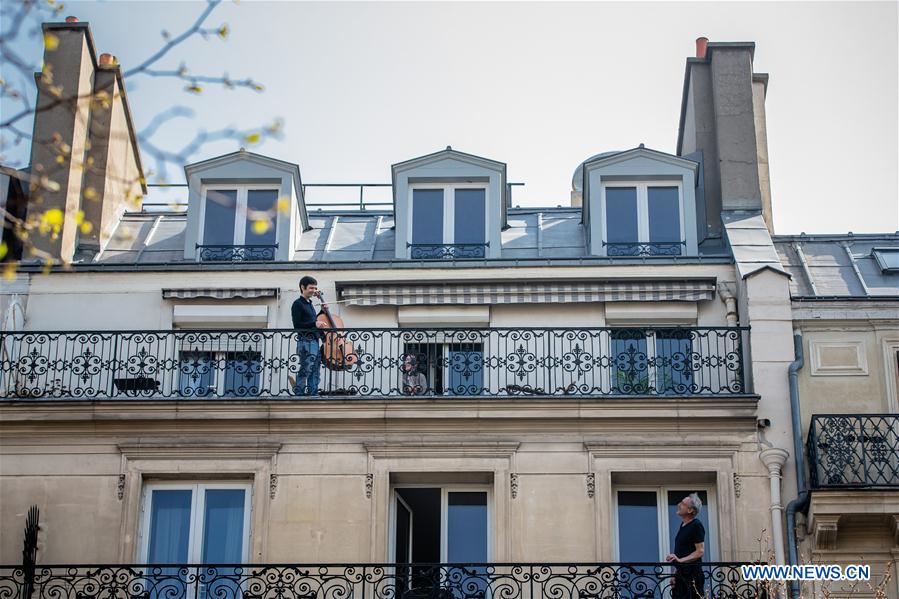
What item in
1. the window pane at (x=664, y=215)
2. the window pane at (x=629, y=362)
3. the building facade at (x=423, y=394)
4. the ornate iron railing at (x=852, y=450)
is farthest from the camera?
the window pane at (x=664, y=215)

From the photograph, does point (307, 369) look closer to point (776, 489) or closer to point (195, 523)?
point (195, 523)

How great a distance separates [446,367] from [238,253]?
11.6ft

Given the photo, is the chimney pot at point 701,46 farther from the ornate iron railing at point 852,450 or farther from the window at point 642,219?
the ornate iron railing at point 852,450

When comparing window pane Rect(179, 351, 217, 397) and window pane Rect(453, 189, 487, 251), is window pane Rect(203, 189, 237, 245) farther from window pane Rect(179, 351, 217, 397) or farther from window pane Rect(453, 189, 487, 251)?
window pane Rect(453, 189, 487, 251)

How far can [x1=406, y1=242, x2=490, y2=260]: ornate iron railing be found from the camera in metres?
19.4

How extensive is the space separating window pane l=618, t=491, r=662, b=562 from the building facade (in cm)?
3

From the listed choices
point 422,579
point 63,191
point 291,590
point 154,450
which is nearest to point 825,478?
point 422,579

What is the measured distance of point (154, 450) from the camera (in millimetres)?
16875

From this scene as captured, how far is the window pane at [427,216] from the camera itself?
19.6 metres

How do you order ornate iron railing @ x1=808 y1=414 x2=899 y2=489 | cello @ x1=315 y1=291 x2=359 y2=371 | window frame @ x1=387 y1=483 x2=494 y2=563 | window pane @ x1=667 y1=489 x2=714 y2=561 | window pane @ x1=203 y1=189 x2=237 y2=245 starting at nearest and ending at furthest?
1. ornate iron railing @ x1=808 y1=414 x2=899 y2=489
2. window pane @ x1=667 y1=489 x2=714 y2=561
3. window frame @ x1=387 y1=483 x2=494 y2=563
4. cello @ x1=315 y1=291 x2=359 y2=371
5. window pane @ x1=203 y1=189 x2=237 y2=245

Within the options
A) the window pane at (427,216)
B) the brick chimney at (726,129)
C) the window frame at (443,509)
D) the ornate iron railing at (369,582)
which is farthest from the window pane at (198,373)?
the brick chimney at (726,129)

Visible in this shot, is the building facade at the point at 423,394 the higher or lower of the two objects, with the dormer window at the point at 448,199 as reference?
lower

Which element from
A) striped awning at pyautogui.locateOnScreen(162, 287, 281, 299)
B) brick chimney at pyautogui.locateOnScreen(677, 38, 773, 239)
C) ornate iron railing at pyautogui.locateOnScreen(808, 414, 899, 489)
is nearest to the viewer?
ornate iron railing at pyautogui.locateOnScreen(808, 414, 899, 489)

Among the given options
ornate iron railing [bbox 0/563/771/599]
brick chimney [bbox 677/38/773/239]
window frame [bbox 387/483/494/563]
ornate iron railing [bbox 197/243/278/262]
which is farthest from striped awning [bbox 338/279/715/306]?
ornate iron railing [bbox 0/563/771/599]
